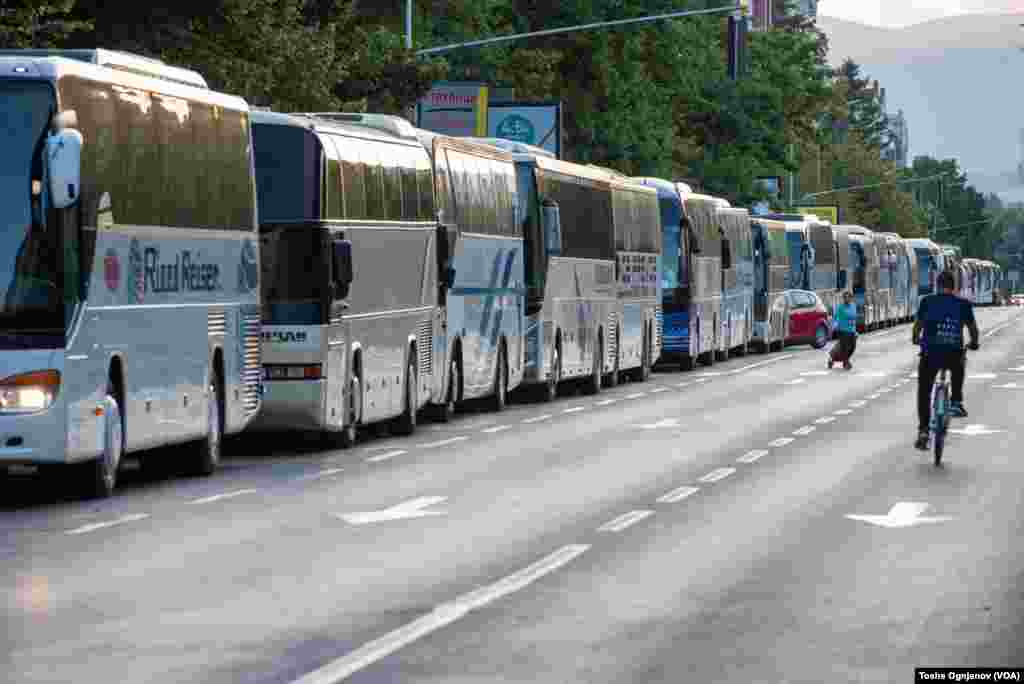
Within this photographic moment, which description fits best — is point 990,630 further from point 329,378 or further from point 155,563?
point 329,378

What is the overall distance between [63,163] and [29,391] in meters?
1.61

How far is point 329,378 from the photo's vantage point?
26656 mm

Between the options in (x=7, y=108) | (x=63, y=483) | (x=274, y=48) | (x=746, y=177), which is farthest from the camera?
(x=746, y=177)

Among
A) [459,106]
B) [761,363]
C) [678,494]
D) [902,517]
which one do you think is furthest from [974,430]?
[459,106]

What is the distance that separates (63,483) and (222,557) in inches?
276

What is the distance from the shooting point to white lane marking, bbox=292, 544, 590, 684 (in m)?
10.8

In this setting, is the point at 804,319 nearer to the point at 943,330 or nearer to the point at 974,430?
the point at 974,430

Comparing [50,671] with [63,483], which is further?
[63,483]

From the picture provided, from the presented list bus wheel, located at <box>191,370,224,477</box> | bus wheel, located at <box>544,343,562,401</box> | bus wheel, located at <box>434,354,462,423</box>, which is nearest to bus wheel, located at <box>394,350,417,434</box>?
bus wheel, located at <box>434,354,462,423</box>

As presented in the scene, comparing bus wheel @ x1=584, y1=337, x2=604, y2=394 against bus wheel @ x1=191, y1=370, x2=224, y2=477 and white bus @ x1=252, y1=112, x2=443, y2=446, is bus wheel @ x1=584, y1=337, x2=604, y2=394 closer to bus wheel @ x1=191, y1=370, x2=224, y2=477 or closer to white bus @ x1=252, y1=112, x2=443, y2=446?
white bus @ x1=252, y1=112, x2=443, y2=446

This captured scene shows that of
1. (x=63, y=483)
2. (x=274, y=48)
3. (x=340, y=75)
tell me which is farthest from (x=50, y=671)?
(x=340, y=75)

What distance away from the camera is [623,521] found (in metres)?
18.3

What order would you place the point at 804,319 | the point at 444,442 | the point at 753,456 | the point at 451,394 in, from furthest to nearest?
the point at 804,319 < the point at 451,394 < the point at 444,442 < the point at 753,456

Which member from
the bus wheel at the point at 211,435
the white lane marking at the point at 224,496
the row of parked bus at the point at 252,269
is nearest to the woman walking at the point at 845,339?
the row of parked bus at the point at 252,269
